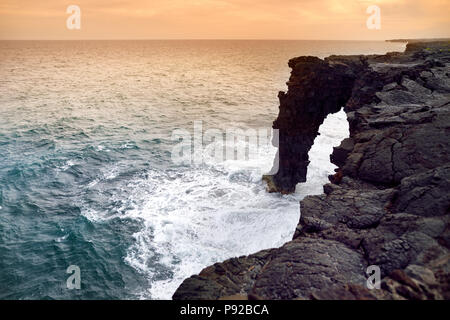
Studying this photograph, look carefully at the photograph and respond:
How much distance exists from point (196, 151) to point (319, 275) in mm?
31139

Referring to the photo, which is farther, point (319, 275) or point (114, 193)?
point (114, 193)

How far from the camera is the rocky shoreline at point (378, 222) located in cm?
782

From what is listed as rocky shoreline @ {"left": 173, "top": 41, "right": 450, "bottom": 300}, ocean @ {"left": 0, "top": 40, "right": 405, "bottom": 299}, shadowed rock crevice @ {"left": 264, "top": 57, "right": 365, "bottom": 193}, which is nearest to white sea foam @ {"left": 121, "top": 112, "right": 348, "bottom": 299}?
ocean @ {"left": 0, "top": 40, "right": 405, "bottom": 299}

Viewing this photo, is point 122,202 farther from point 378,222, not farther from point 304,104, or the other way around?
point 378,222

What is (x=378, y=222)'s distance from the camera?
998cm

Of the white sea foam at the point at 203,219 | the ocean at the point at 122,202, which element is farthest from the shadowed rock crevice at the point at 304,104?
the ocean at the point at 122,202

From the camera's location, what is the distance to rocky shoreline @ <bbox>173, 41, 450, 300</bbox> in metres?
7.82

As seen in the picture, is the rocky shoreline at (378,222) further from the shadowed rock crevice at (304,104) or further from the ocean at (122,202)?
the ocean at (122,202)

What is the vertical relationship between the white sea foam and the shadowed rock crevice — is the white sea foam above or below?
below

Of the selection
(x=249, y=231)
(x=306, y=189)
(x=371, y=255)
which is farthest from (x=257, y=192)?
(x=371, y=255)

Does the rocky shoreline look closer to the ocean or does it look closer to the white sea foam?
the white sea foam

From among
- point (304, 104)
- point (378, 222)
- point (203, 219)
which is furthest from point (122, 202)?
point (378, 222)
